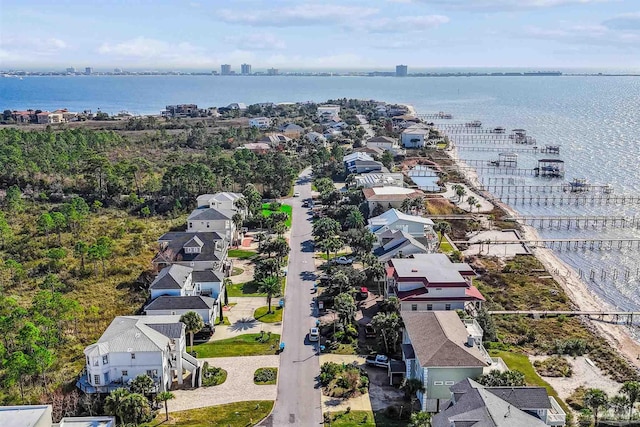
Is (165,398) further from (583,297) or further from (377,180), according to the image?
(377,180)

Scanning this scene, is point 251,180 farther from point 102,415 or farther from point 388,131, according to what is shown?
point 388,131

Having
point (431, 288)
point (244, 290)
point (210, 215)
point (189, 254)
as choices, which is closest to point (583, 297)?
point (431, 288)

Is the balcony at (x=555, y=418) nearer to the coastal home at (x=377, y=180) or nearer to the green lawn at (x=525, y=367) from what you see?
the green lawn at (x=525, y=367)

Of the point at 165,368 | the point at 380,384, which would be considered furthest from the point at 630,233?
the point at 165,368

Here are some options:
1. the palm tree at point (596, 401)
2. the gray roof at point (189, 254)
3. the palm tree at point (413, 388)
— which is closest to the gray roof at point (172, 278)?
the gray roof at point (189, 254)

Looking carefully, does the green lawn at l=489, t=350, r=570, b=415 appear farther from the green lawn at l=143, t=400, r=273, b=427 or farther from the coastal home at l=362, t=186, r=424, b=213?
the coastal home at l=362, t=186, r=424, b=213

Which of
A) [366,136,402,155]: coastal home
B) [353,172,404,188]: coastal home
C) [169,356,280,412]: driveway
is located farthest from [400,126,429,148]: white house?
[169,356,280,412]: driveway

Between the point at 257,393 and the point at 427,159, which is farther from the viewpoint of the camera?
the point at 427,159
